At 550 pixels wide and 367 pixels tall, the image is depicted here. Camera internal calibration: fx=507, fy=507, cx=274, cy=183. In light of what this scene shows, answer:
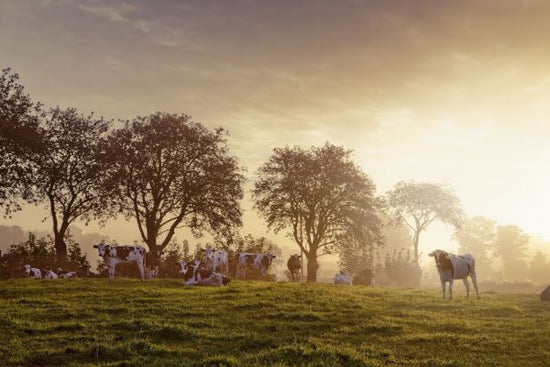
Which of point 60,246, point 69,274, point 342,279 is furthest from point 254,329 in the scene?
point 60,246

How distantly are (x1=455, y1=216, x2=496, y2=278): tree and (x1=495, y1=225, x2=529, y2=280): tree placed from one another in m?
2.62

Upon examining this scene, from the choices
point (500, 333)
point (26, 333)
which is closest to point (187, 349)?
point (26, 333)

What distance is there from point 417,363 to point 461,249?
127174 millimetres

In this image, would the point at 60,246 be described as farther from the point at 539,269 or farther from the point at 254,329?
the point at 539,269

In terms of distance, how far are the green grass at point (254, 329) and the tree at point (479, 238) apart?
10699 centimetres

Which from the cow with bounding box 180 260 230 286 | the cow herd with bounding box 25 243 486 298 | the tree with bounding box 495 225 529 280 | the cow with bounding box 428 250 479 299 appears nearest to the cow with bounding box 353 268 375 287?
the cow herd with bounding box 25 243 486 298

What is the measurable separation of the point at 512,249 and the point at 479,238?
8.09 m

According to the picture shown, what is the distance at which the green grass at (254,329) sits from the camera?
570 inches

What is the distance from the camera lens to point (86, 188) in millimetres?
47281

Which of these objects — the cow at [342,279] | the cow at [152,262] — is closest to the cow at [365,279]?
the cow at [342,279]

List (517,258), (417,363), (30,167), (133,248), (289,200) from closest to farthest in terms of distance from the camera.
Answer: (417,363) < (133,248) < (30,167) < (289,200) < (517,258)

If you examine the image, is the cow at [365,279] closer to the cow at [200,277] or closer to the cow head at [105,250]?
the cow at [200,277]

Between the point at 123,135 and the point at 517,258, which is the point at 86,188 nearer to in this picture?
the point at 123,135

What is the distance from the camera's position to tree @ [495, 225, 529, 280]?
12244cm
